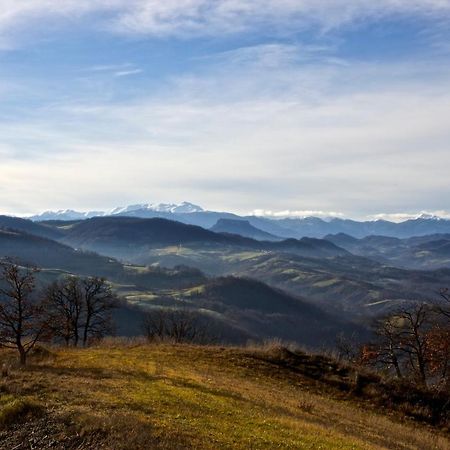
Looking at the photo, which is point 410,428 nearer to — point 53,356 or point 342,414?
point 342,414

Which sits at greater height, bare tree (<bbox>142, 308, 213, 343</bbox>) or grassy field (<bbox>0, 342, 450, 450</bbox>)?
grassy field (<bbox>0, 342, 450, 450</bbox>)

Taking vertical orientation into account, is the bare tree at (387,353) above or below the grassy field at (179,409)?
below

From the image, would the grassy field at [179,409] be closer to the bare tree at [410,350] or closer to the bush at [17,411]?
the bush at [17,411]

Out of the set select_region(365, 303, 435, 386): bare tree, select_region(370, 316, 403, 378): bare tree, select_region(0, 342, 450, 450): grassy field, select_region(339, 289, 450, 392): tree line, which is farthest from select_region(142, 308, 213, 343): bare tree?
select_region(365, 303, 435, 386): bare tree

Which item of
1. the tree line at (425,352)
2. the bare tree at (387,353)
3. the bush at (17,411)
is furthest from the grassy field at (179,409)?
the bare tree at (387,353)

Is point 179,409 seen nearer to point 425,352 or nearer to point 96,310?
point 425,352

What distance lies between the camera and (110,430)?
19.7 m

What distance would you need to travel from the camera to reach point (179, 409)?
24625mm

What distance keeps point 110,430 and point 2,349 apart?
27.9m

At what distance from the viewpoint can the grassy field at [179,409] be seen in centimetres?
2008

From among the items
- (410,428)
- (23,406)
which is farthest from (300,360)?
(23,406)

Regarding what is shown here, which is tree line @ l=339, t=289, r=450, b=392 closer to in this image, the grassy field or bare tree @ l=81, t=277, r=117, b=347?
the grassy field

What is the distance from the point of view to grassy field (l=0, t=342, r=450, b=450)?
20.1 metres

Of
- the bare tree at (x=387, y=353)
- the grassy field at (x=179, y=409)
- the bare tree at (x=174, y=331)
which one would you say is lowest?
the bare tree at (x=174, y=331)
